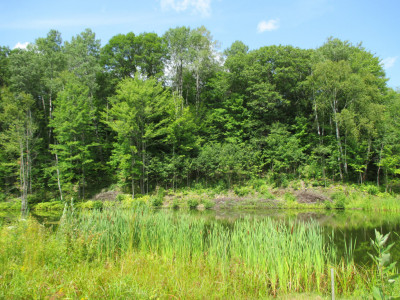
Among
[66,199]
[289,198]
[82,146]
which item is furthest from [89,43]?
[289,198]

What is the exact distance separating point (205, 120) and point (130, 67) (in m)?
12.5

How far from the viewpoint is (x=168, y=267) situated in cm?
591

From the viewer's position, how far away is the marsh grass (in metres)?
4.56

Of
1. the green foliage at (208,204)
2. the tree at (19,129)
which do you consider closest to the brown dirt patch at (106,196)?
the tree at (19,129)

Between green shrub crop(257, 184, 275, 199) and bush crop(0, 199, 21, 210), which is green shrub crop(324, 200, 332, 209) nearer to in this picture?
green shrub crop(257, 184, 275, 199)

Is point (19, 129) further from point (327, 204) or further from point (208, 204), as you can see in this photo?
point (327, 204)

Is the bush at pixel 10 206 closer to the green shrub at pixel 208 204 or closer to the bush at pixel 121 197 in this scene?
the bush at pixel 121 197

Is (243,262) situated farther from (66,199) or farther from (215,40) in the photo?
(215,40)

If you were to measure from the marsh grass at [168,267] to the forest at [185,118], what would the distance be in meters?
19.6

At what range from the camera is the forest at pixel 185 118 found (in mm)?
24250

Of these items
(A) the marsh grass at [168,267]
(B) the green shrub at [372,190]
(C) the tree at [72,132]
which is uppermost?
(C) the tree at [72,132]

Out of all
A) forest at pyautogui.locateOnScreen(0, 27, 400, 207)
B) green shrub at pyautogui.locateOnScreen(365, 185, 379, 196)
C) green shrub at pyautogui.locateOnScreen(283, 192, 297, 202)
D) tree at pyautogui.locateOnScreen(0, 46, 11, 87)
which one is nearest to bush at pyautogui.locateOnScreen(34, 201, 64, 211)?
forest at pyautogui.locateOnScreen(0, 27, 400, 207)

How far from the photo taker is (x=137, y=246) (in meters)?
7.71

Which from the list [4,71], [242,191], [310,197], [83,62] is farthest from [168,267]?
[4,71]
